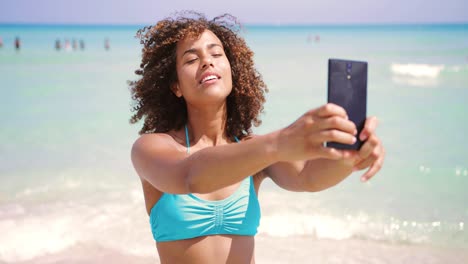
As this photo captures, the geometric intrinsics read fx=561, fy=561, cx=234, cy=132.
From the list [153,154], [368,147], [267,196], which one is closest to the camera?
[368,147]

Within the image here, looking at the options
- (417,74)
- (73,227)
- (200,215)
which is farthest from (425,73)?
(200,215)

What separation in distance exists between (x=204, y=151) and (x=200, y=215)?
81 cm

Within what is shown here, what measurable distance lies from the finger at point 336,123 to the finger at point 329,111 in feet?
0.04

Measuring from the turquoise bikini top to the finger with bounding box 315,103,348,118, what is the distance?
3.97 ft

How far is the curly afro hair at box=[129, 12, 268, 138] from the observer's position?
3004 millimetres

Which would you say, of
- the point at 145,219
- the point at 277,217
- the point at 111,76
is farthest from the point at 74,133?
the point at 111,76

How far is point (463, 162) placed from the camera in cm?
802

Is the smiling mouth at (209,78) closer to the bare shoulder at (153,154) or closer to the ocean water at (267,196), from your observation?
the bare shoulder at (153,154)

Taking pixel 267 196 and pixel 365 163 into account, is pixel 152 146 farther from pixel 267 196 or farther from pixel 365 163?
pixel 267 196

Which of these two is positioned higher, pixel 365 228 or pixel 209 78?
pixel 209 78

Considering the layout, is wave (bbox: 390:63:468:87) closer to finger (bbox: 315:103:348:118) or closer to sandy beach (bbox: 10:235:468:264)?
sandy beach (bbox: 10:235:468:264)

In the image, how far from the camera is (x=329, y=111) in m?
1.60

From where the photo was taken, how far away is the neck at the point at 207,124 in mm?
2898

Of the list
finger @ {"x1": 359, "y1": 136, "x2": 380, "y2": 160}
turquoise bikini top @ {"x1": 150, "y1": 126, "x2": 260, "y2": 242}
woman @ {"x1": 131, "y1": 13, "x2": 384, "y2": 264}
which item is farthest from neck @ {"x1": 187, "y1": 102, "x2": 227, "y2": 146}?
finger @ {"x1": 359, "y1": 136, "x2": 380, "y2": 160}
